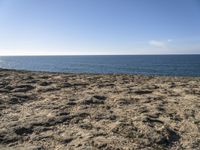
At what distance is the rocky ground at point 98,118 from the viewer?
7.50 meters

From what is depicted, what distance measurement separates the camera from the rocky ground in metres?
7.50

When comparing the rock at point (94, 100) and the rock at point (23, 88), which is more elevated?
the rock at point (23, 88)

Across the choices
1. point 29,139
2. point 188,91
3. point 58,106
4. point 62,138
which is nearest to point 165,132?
point 62,138

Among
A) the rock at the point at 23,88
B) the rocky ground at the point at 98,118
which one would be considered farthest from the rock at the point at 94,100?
the rock at the point at 23,88

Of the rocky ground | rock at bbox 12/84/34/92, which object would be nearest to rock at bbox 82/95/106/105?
the rocky ground

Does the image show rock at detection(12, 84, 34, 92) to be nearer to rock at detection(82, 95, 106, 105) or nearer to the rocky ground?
the rocky ground

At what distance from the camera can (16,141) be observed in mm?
7602

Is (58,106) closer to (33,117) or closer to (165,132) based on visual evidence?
(33,117)

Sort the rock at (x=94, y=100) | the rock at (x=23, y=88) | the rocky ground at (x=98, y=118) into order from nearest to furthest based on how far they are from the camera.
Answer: the rocky ground at (x=98, y=118) < the rock at (x=94, y=100) < the rock at (x=23, y=88)

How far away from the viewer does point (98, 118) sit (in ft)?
31.0

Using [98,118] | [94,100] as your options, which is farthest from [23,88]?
[98,118]

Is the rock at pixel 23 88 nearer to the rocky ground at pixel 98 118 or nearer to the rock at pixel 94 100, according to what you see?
the rocky ground at pixel 98 118

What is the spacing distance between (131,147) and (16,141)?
2.80m

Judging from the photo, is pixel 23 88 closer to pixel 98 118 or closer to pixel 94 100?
pixel 94 100
